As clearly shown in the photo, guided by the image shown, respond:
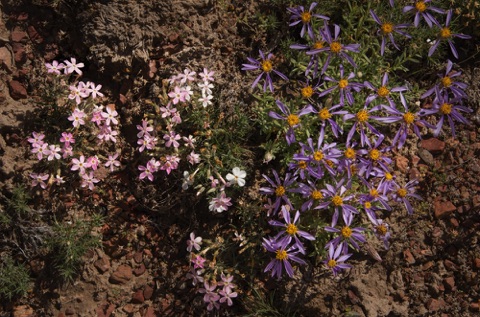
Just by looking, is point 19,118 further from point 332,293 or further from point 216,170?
point 332,293

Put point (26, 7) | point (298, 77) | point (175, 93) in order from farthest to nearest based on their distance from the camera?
point (298, 77) → point (26, 7) → point (175, 93)

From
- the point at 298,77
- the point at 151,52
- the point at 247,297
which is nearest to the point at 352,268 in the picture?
the point at 247,297

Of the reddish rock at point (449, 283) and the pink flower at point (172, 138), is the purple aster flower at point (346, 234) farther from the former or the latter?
the pink flower at point (172, 138)

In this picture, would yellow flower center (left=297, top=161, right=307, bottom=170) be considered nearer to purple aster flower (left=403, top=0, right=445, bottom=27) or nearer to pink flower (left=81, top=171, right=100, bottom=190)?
purple aster flower (left=403, top=0, right=445, bottom=27)

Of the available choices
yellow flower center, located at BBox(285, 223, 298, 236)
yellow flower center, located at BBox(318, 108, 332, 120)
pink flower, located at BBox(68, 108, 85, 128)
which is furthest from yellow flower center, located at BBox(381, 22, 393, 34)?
pink flower, located at BBox(68, 108, 85, 128)

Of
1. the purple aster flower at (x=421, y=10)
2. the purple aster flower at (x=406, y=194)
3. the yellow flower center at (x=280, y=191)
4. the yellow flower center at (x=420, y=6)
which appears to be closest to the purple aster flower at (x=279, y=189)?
the yellow flower center at (x=280, y=191)

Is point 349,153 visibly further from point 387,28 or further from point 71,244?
point 71,244

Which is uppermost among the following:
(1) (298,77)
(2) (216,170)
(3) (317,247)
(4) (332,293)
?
(1) (298,77)
